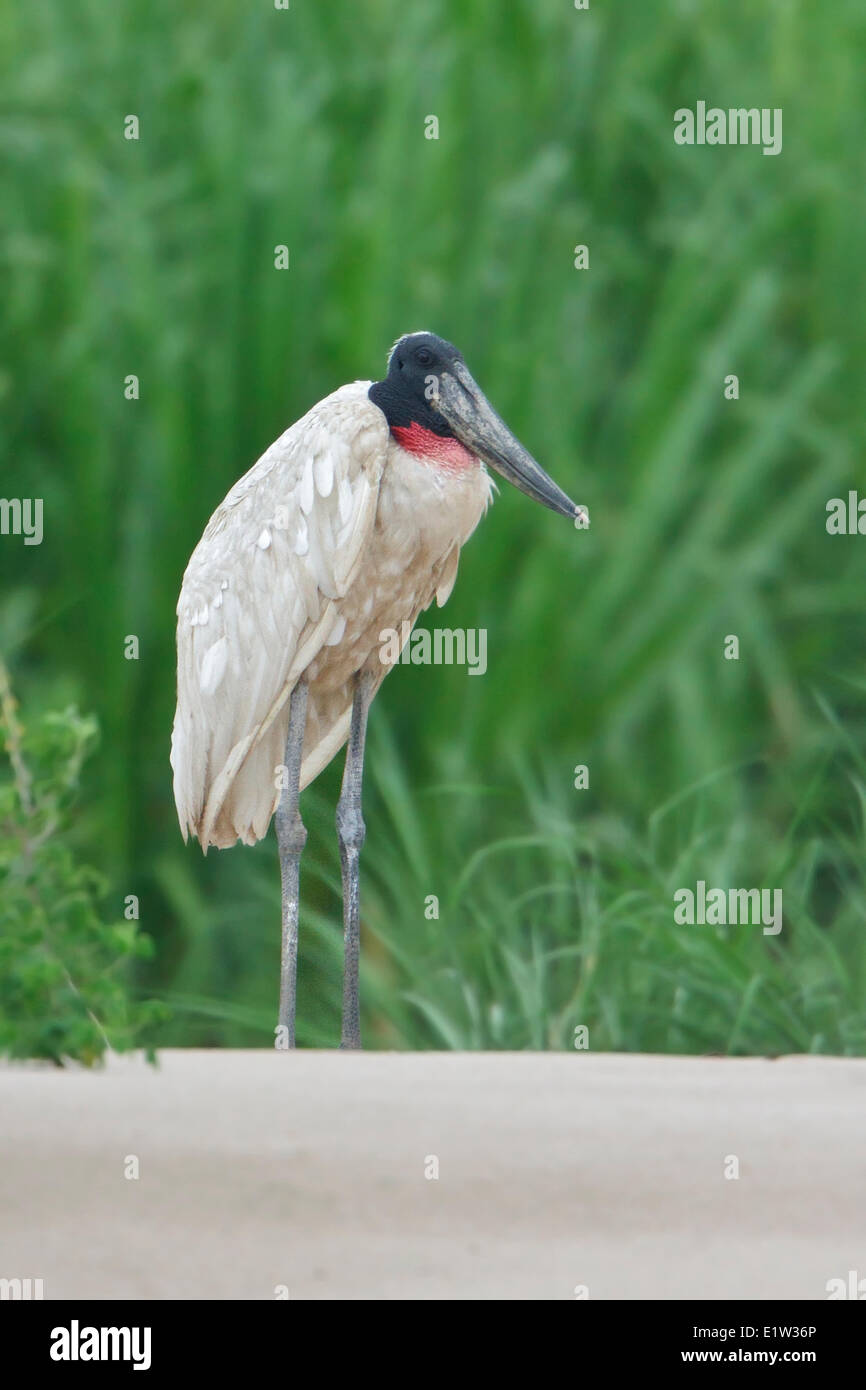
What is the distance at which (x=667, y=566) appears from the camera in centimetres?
547

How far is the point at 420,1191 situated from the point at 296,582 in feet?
5.72

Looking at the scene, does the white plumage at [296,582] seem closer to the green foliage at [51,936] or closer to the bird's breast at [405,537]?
the bird's breast at [405,537]

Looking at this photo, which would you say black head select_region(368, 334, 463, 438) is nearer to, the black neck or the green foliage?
the black neck

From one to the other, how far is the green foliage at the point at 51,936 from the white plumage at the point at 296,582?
0.65 metres

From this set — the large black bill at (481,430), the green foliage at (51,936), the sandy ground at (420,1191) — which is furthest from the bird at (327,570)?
the sandy ground at (420,1191)

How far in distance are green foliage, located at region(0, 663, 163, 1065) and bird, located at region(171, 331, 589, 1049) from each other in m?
0.65

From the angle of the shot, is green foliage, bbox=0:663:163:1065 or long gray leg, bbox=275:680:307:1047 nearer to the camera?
green foliage, bbox=0:663:163:1065

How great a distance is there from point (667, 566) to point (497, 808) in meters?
0.83

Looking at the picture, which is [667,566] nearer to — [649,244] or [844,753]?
[844,753]

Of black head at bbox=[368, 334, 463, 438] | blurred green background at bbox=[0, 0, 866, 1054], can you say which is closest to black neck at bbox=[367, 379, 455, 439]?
black head at bbox=[368, 334, 463, 438]

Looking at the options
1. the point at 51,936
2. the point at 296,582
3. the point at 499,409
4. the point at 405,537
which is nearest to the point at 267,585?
the point at 296,582

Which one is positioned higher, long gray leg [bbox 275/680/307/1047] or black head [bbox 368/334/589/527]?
black head [bbox 368/334/589/527]

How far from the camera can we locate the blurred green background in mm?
5176

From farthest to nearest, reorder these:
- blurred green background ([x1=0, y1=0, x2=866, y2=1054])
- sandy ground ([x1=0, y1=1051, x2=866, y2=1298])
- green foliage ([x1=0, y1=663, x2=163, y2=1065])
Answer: blurred green background ([x1=0, y1=0, x2=866, y2=1054]) → green foliage ([x1=0, y1=663, x2=163, y2=1065]) → sandy ground ([x1=0, y1=1051, x2=866, y2=1298])
